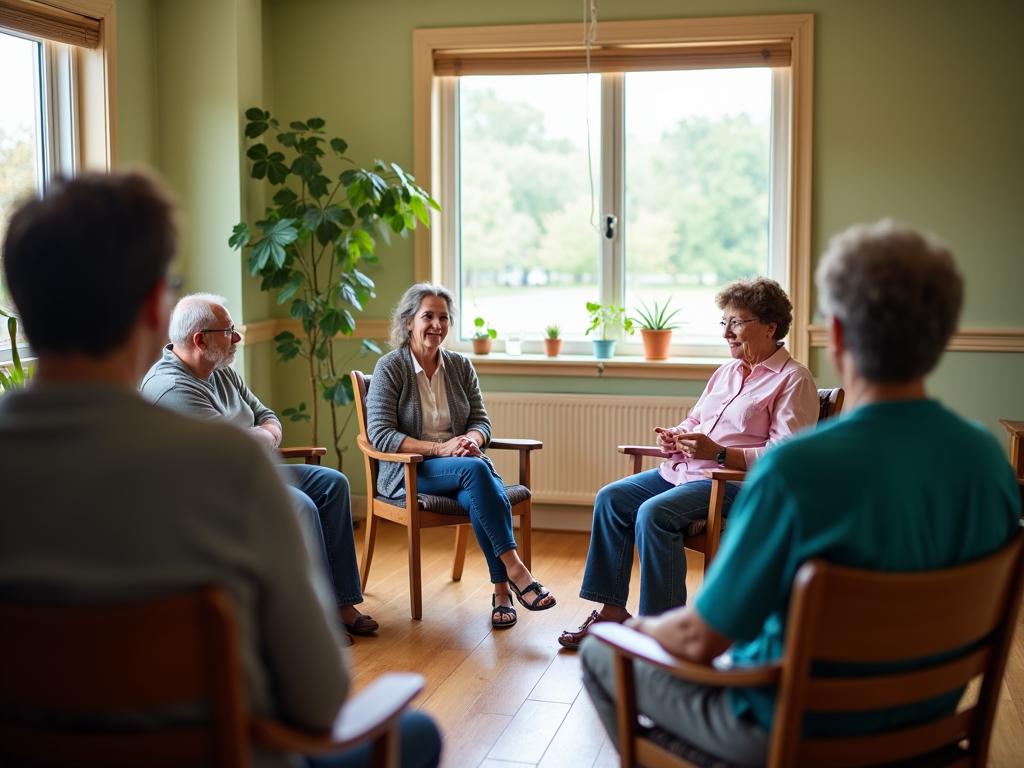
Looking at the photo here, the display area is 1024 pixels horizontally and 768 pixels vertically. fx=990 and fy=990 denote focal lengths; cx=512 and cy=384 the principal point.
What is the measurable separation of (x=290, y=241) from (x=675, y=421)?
1.93m

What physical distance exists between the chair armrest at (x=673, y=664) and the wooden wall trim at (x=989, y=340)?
3.29m

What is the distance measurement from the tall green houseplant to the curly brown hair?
1765 millimetres

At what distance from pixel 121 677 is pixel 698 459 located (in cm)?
236

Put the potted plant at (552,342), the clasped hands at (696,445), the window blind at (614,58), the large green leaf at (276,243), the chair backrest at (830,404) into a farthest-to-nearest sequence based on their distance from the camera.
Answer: the potted plant at (552,342), the window blind at (614,58), the large green leaf at (276,243), the chair backrest at (830,404), the clasped hands at (696,445)

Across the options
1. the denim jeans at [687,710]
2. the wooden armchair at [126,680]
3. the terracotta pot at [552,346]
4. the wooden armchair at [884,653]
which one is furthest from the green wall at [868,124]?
the wooden armchair at [126,680]

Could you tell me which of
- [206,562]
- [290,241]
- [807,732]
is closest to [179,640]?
[206,562]

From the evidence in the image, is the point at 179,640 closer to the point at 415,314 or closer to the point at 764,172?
the point at 415,314

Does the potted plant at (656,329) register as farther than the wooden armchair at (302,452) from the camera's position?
Yes

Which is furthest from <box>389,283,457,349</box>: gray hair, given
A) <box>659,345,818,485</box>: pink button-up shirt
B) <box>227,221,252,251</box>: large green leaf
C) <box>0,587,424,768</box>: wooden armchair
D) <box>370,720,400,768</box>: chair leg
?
<box>0,587,424,768</box>: wooden armchair

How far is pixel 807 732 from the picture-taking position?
58.9 inches

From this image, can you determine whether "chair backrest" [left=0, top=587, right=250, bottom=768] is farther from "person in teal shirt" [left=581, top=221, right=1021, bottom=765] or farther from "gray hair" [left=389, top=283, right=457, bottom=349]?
"gray hair" [left=389, top=283, right=457, bottom=349]

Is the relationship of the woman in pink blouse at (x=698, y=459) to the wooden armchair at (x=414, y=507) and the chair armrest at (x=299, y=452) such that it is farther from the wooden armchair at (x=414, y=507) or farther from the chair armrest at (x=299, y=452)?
the chair armrest at (x=299, y=452)

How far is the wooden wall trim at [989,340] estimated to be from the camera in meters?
4.36

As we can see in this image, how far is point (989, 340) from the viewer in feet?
14.4
